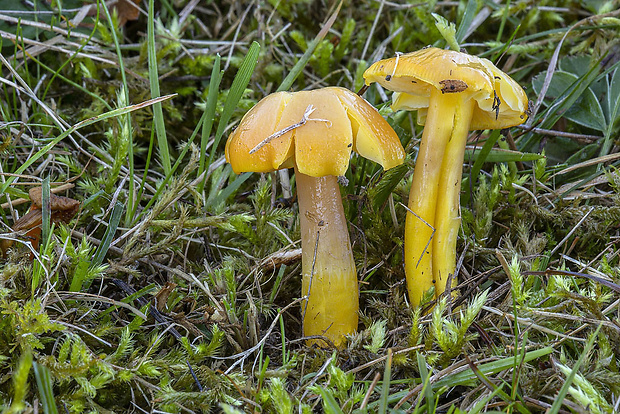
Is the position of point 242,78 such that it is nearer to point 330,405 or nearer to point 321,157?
point 321,157

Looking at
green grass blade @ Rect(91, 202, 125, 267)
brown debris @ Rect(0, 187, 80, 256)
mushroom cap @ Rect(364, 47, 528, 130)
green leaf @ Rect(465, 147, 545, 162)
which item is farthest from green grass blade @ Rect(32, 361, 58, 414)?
green leaf @ Rect(465, 147, 545, 162)

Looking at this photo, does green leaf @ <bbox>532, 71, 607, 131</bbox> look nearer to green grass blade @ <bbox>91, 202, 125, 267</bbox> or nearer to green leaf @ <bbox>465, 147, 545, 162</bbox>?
green leaf @ <bbox>465, 147, 545, 162</bbox>

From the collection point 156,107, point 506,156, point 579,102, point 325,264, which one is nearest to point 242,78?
point 156,107

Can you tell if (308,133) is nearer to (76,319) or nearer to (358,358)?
(358,358)

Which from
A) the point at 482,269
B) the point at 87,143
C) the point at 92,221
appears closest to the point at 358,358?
the point at 482,269

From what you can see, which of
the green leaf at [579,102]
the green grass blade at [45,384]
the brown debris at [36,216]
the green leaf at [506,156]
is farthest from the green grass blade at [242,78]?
the green leaf at [579,102]

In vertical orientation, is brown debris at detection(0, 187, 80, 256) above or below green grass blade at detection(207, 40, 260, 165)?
below

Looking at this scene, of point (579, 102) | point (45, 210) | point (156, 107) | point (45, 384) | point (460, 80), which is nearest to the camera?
point (45, 384)
